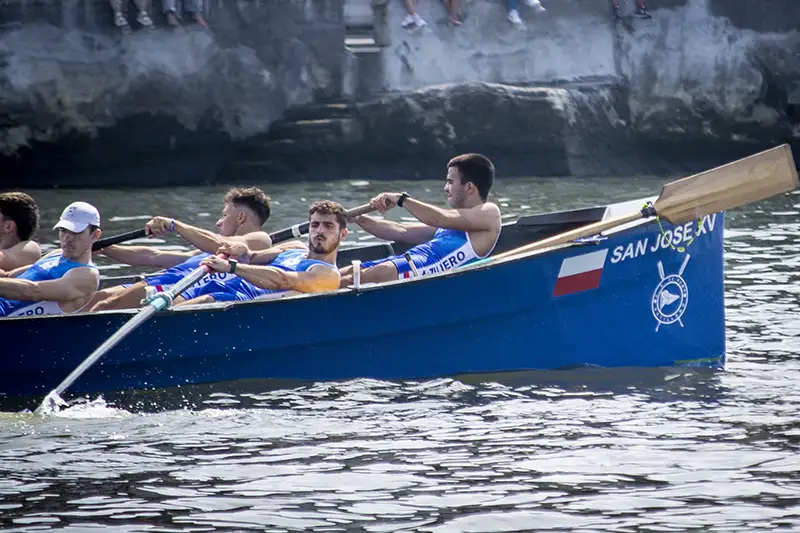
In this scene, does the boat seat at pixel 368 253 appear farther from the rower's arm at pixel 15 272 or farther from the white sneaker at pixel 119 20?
the white sneaker at pixel 119 20

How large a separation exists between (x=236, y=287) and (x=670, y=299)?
116 inches

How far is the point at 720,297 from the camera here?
9.95 m

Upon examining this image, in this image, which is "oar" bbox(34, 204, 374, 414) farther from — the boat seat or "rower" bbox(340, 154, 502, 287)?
the boat seat

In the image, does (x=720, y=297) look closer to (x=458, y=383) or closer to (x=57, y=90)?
(x=458, y=383)

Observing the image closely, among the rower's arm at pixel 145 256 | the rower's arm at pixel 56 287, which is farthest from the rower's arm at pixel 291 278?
the rower's arm at pixel 145 256

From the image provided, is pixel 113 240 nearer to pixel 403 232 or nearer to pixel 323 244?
pixel 323 244

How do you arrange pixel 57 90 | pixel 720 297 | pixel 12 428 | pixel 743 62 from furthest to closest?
pixel 743 62 → pixel 57 90 → pixel 720 297 → pixel 12 428

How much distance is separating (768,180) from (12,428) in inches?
199

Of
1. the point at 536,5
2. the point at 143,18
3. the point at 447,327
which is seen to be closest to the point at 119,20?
the point at 143,18

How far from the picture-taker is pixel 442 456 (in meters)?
7.97

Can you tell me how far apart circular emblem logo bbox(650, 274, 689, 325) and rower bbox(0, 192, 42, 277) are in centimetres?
419

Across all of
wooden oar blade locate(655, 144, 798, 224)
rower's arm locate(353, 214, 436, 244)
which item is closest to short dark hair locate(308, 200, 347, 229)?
rower's arm locate(353, 214, 436, 244)

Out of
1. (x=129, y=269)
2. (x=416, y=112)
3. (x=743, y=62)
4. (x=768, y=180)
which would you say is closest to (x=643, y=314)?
(x=768, y=180)

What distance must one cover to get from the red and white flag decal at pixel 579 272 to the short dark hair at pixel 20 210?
3500 mm
